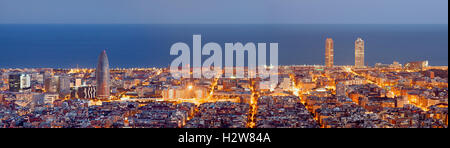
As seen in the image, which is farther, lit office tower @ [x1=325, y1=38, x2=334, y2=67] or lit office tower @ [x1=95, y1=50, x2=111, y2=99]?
lit office tower @ [x1=325, y1=38, x2=334, y2=67]

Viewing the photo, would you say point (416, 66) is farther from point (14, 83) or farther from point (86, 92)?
point (14, 83)

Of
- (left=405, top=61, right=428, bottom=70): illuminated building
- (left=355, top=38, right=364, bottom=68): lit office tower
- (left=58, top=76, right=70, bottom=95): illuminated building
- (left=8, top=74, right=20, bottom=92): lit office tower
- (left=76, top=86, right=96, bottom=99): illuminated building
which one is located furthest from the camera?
(left=355, top=38, right=364, bottom=68): lit office tower

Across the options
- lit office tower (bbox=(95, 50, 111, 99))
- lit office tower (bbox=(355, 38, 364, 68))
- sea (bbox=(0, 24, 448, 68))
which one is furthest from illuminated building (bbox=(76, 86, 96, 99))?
lit office tower (bbox=(355, 38, 364, 68))

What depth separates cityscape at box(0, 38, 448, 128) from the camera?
30.1 feet

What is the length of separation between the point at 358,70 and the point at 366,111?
8.73 m

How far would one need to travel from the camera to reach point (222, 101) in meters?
11.5

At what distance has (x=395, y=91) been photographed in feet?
45.0

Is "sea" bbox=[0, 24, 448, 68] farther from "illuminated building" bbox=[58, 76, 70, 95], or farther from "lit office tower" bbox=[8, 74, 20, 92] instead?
"illuminated building" bbox=[58, 76, 70, 95]

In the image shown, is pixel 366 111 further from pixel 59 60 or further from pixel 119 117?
pixel 59 60

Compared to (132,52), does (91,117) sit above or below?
below

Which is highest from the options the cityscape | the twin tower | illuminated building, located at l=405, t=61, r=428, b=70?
the twin tower

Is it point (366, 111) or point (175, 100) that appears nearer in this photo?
point (366, 111)
